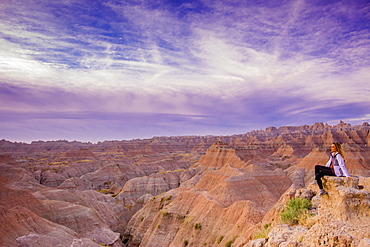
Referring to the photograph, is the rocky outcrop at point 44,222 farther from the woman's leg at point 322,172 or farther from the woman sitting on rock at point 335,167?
the woman sitting on rock at point 335,167

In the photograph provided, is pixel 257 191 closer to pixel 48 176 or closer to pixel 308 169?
pixel 308 169

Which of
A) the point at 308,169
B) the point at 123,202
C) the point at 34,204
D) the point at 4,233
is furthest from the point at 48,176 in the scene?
the point at 308,169

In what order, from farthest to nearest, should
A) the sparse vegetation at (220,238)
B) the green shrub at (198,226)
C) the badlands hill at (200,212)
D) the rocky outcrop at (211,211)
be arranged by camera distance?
1. the green shrub at (198,226)
2. the rocky outcrop at (211,211)
3. the sparse vegetation at (220,238)
4. the badlands hill at (200,212)

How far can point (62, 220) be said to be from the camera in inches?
1569

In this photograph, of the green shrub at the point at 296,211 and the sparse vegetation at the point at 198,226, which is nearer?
the green shrub at the point at 296,211

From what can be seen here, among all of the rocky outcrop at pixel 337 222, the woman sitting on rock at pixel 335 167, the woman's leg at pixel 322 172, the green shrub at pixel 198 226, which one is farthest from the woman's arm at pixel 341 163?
the green shrub at pixel 198 226

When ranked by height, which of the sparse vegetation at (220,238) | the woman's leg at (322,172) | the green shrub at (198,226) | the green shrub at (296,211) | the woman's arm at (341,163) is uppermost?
the woman's arm at (341,163)

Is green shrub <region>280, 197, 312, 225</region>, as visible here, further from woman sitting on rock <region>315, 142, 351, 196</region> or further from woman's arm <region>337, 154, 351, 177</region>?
woman's arm <region>337, 154, 351, 177</region>

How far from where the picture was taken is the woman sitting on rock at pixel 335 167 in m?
10.5

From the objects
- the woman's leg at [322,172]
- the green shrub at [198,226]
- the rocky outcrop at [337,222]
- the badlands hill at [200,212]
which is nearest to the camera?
the rocky outcrop at [337,222]

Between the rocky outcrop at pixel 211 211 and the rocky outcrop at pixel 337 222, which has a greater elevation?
the rocky outcrop at pixel 337 222

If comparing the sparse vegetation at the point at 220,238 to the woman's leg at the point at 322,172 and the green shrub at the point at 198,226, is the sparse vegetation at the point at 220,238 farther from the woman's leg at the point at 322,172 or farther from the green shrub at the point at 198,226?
the woman's leg at the point at 322,172

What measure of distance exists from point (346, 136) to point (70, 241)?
164546 millimetres

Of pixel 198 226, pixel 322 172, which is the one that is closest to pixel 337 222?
pixel 322 172
